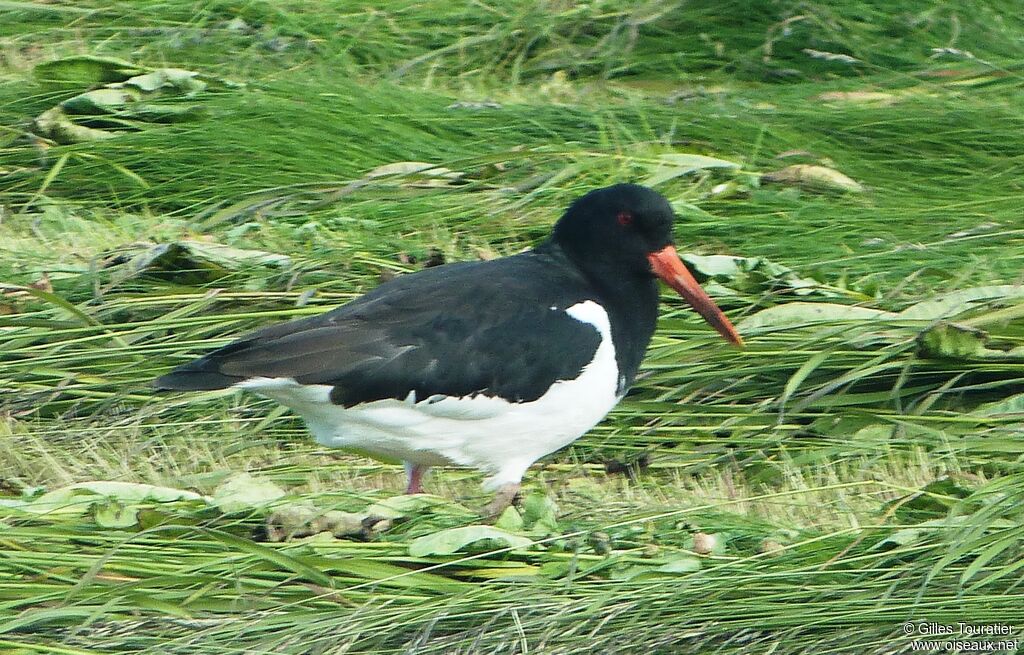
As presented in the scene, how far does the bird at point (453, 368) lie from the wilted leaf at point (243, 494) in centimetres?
19

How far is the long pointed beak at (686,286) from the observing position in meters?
3.79

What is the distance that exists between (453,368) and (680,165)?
2251 mm

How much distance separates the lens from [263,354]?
3.31m

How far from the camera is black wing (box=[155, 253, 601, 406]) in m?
3.31

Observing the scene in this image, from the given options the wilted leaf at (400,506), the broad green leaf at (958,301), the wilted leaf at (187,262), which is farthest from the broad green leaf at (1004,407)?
the wilted leaf at (187,262)

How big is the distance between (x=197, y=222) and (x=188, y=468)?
1.55m

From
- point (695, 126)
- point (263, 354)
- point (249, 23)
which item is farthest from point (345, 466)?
point (249, 23)

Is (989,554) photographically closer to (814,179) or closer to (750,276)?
(750,276)

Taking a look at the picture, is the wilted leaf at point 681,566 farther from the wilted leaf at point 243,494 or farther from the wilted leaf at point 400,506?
the wilted leaf at point 243,494

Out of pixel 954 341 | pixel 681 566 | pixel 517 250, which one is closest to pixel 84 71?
pixel 517 250

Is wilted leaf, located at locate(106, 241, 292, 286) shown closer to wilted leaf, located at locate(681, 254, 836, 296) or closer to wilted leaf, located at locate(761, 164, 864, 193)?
wilted leaf, located at locate(681, 254, 836, 296)

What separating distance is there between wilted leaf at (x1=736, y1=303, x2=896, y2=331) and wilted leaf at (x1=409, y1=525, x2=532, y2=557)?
4.57 ft

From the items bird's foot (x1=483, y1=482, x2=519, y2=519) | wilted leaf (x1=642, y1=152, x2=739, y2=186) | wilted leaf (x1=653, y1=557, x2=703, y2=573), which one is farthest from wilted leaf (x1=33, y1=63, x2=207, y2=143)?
wilted leaf (x1=653, y1=557, x2=703, y2=573)

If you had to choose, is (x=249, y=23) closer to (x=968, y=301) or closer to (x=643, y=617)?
(x=968, y=301)
